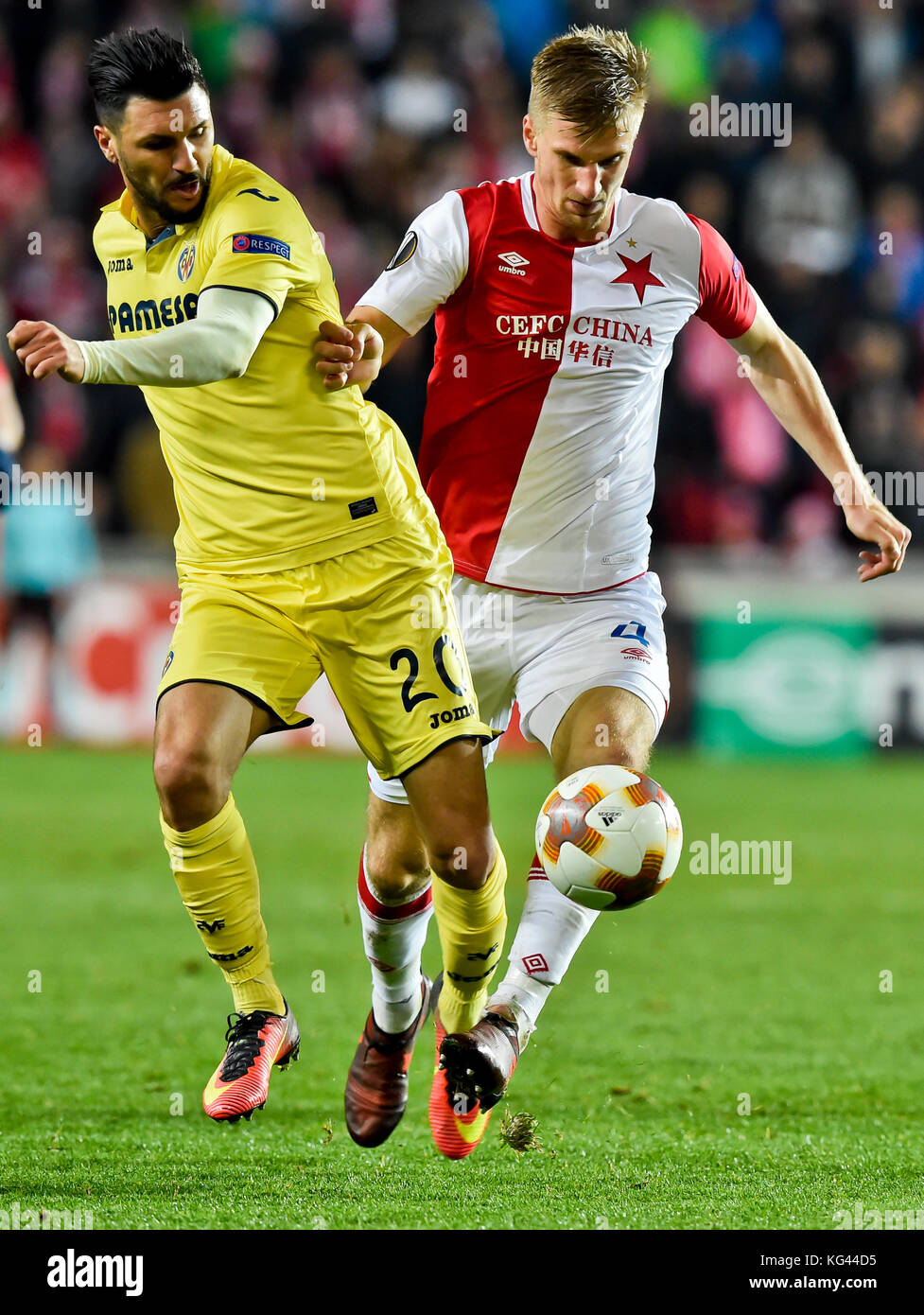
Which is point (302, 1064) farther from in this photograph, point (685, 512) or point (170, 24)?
point (170, 24)

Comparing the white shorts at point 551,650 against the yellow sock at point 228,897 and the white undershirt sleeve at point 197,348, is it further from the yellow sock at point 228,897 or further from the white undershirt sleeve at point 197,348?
the white undershirt sleeve at point 197,348

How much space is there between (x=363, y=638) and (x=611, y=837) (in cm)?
81

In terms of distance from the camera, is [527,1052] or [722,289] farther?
[527,1052]

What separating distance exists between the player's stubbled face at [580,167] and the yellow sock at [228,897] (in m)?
1.75

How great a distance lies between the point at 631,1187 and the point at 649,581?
1.75 metres

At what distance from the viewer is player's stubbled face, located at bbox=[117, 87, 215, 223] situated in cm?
399

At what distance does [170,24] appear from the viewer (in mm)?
14227

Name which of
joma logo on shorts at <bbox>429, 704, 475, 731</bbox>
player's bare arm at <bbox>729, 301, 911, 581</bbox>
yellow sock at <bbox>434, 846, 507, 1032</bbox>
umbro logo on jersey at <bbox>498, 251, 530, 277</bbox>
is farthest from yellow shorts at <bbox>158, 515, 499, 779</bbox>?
player's bare arm at <bbox>729, 301, 911, 581</bbox>

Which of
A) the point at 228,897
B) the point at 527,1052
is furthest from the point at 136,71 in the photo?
the point at 527,1052

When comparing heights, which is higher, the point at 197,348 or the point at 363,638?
the point at 197,348

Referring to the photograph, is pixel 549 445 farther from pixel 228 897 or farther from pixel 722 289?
pixel 228 897

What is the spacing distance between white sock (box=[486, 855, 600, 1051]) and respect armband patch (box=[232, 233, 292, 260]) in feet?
5.47

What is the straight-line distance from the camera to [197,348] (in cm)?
374

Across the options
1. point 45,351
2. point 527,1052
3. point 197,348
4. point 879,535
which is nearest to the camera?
point 45,351
